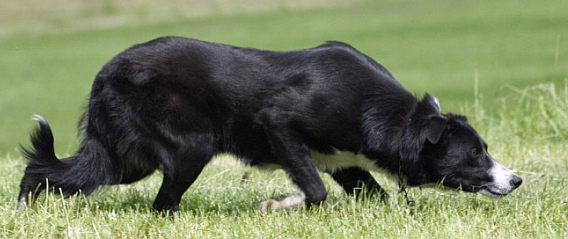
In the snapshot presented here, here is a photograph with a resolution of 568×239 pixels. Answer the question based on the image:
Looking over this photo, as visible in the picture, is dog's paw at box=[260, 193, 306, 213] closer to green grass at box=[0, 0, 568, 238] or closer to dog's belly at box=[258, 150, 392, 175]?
green grass at box=[0, 0, 568, 238]

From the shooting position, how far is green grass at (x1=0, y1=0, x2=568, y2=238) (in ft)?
18.5

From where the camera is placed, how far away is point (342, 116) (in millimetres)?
6180

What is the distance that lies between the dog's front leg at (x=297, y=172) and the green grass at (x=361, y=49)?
13cm

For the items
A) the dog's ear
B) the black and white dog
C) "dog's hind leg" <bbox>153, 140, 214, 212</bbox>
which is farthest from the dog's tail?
the dog's ear

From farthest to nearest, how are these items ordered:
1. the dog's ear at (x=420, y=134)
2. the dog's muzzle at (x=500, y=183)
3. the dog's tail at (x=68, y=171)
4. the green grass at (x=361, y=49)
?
the dog's tail at (x=68, y=171) → the dog's muzzle at (x=500, y=183) → the dog's ear at (x=420, y=134) → the green grass at (x=361, y=49)

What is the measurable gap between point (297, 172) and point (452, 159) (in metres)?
1.01

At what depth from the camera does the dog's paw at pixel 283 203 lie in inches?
243

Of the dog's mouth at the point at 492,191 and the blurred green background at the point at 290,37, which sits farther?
the blurred green background at the point at 290,37

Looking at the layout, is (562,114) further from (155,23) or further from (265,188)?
(155,23)

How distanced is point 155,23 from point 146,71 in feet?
86.5

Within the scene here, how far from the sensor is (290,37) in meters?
26.5

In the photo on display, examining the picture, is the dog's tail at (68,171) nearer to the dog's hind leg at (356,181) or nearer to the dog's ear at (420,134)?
Result: the dog's hind leg at (356,181)

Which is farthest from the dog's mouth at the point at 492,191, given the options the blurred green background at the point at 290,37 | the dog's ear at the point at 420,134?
the blurred green background at the point at 290,37

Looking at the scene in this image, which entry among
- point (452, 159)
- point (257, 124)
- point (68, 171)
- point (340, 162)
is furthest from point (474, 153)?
point (68, 171)
